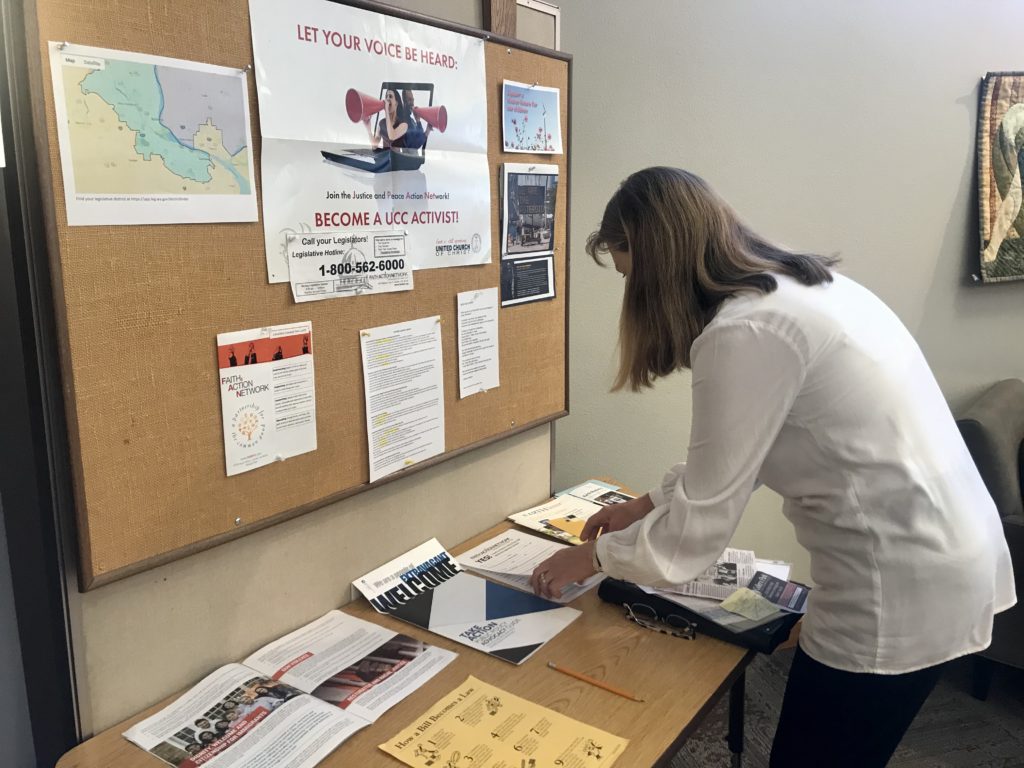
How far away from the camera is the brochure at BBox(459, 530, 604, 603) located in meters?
A: 1.46

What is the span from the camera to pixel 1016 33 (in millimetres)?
2680

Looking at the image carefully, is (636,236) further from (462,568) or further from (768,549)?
(768,549)

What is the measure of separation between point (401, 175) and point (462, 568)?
73 centimetres

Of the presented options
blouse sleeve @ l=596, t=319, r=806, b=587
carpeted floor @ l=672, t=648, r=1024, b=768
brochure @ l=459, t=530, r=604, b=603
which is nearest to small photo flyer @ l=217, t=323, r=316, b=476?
brochure @ l=459, t=530, r=604, b=603

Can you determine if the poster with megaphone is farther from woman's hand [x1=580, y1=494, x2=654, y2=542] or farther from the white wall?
the white wall

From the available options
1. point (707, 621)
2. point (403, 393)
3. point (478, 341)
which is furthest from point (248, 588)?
point (707, 621)

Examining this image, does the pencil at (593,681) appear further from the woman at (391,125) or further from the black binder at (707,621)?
the woman at (391,125)

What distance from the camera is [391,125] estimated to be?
131 centimetres

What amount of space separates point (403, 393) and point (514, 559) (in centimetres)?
40

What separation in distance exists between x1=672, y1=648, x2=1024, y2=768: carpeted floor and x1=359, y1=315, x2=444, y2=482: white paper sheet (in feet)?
3.94

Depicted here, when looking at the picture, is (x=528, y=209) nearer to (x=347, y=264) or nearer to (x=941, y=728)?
(x=347, y=264)

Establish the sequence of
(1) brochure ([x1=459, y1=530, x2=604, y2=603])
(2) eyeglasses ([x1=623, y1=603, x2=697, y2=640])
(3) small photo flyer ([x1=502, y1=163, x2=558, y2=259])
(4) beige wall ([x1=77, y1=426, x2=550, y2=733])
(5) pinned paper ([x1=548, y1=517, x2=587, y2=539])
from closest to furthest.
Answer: (4) beige wall ([x1=77, y1=426, x2=550, y2=733]) → (2) eyeglasses ([x1=623, y1=603, x2=697, y2=640]) → (1) brochure ([x1=459, y1=530, x2=604, y2=603]) → (3) small photo flyer ([x1=502, y1=163, x2=558, y2=259]) → (5) pinned paper ([x1=548, y1=517, x2=587, y2=539])

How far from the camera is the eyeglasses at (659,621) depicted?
1.30 m

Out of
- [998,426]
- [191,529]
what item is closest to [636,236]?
[191,529]
